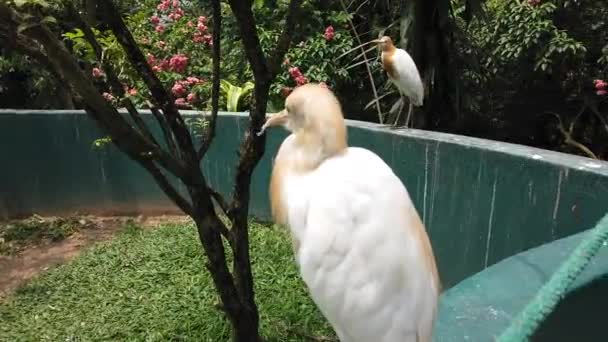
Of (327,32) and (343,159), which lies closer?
(343,159)

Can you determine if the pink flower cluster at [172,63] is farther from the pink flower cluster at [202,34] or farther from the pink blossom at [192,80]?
the pink flower cluster at [202,34]

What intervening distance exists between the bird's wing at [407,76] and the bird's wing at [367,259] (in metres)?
3.24

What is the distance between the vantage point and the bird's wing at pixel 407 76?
15.7 ft

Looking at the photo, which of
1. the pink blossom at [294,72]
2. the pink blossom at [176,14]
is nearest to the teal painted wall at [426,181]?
the pink blossom at [294,72]

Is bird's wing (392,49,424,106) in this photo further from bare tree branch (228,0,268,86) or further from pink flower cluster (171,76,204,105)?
bare tree branch (228,0,268,86)

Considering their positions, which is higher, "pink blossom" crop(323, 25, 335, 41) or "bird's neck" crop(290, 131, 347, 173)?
"pink blossom" crop(323, 25, 335, 41)

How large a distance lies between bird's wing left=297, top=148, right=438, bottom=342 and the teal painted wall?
129 cm

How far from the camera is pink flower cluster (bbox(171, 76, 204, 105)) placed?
5438 mm

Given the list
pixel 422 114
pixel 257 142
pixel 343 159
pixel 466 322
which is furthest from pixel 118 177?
pixel 466 322

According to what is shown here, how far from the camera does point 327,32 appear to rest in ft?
20.3

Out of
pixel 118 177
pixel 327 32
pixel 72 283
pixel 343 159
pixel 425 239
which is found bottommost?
pixel 72 283

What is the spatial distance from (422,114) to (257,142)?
3.95 m

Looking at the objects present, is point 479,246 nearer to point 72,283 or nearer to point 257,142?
point 257,142

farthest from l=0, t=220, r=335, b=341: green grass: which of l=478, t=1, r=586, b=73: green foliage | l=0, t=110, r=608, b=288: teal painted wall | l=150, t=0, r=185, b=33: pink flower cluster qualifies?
l=478, t=1, r=586, b=73: green foliage
